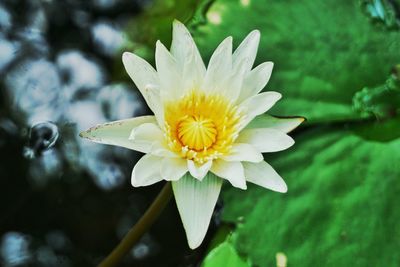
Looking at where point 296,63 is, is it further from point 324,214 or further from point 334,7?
point 324,214

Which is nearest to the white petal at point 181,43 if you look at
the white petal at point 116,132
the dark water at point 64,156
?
the white petal at point 116,132

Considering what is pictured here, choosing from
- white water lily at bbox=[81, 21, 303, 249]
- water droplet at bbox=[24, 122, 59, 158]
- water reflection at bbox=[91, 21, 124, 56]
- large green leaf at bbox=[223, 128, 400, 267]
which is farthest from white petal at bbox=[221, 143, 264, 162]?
water reflection at bbox=[91, 21, 124, 56]

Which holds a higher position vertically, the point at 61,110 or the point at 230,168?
the point at 230,168

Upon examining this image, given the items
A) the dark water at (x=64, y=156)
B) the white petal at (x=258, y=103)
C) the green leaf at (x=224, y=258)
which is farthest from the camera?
the dark water at (x=64, y=156)

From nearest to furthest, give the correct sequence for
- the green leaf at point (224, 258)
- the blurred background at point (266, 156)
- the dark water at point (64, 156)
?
1. the green leaf at point (224, 258)
2. the blurred background at point (266, 156)
3. the dark water at point (64, 156)

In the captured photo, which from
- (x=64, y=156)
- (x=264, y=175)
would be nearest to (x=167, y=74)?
(x=264, y=175)

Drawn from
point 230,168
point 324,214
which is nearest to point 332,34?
point 324,214

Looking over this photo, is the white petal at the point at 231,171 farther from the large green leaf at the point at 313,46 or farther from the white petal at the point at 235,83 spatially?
the large green leaf at the point at 313,46

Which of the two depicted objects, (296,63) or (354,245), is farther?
(296,63)
